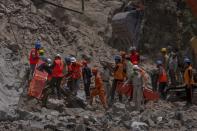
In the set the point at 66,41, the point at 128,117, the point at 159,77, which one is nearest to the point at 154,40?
the point at 66,41

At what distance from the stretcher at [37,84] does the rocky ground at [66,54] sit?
0.25m

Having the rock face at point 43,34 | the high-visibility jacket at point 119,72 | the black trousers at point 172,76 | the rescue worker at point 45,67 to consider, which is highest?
the rock face at point 43,34

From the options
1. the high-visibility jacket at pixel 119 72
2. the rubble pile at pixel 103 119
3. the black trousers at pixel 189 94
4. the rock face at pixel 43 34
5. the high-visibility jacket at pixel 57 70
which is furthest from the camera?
the rock face at pixel 43 34

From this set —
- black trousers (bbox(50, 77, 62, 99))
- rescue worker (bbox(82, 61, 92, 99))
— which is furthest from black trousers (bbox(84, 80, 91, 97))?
black trousers (bbox(50, 77, 62, 99))

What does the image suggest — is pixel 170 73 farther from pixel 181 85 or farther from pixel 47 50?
pixel 47 50

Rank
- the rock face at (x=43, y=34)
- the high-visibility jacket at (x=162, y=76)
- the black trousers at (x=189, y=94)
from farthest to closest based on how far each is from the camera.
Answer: the high-visibility jacket at (x=162, y=76)
the rock face at (x=43, y=34)
the black trousers at (x=189, y=94)

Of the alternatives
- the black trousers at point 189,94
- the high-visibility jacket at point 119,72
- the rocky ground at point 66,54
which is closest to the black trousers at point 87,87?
the rocky ground at point 66,54

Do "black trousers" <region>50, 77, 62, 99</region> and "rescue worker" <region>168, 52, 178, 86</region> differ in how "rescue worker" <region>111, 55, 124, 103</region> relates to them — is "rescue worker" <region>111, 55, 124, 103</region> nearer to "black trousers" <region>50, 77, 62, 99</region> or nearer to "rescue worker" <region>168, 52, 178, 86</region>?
"black trousers" <region>50, 77, 62, 99</region>

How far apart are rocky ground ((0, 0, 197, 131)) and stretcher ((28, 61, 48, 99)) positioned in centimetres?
25

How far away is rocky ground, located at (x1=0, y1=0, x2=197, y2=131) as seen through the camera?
1381 centimetres

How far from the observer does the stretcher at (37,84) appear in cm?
1570

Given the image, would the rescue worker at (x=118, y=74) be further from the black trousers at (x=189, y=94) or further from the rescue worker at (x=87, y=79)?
the black trousers at (x=189, y=94)

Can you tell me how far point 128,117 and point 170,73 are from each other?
541 centimetres

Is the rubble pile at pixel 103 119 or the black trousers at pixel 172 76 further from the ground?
the black trousers at pixel 172 76
